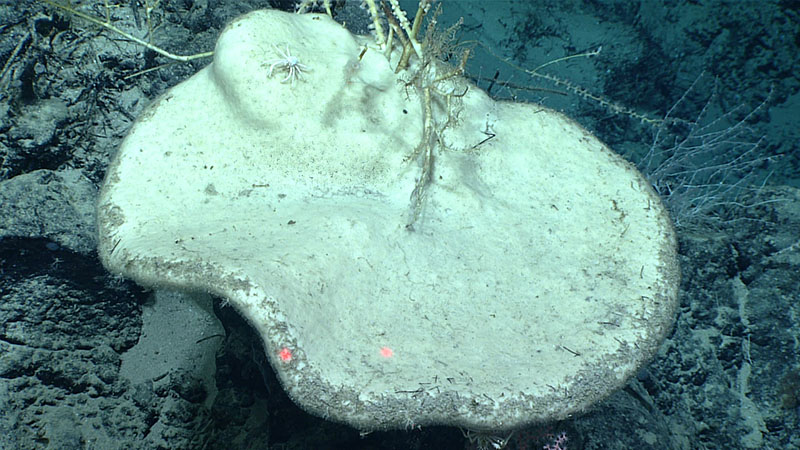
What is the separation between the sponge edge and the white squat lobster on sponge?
0.03 metres

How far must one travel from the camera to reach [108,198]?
1.89m

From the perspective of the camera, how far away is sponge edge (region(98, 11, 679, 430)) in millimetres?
1506

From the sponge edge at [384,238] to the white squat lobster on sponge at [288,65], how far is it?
29mm

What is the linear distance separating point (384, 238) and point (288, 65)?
3.16 ft

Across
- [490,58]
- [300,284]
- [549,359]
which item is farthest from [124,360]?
A: [490,58]

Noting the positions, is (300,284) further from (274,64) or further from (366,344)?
(274,64)

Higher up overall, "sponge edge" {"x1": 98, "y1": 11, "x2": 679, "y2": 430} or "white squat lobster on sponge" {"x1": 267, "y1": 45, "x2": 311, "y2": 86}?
"white squat lobster on sponge" {"x1": 267, "y1": 45, "x2": 311, "y2": 86}

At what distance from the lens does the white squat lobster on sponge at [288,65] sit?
2004mm

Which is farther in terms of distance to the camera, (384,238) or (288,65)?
(288,65)

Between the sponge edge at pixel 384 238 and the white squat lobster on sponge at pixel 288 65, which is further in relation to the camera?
the white squat lobster on sponge at pixel 288 65

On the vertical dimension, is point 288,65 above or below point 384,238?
above

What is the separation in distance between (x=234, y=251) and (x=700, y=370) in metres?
3.78

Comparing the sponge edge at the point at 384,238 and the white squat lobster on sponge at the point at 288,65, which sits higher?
the white squat lobster on sponge at the point at 288,65

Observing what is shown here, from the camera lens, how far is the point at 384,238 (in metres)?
1.88
